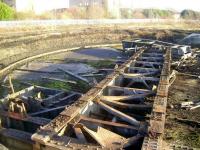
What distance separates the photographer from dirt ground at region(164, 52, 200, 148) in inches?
279

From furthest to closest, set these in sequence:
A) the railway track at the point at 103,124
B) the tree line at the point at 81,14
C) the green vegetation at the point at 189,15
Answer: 1. the green vegetation at the point at 189,15
2. the tree line at the point at 81,14
3. the railway track at the point at 103,124

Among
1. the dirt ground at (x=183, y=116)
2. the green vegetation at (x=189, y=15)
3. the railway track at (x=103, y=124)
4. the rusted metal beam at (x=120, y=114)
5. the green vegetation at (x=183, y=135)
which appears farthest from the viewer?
the green vegetation at (x=189, y=15)

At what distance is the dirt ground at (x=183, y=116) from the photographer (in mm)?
7078

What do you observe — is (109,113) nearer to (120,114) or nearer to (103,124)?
(120,114)

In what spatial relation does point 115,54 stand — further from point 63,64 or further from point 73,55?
point 63,64

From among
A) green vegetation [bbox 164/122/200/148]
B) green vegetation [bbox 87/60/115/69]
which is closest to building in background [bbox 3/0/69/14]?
green vegetation [bbox 87/60/115/69]

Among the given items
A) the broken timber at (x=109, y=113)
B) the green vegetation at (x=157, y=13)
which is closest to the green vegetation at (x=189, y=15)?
the green vegetation at (x=157, y=13)

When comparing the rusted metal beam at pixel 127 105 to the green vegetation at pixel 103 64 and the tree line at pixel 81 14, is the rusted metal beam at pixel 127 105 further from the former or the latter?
the tree line at pixel 81 14

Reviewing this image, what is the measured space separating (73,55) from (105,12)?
57189 mm

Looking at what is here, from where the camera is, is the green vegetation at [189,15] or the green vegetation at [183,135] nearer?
the green vegetation at [183,135]

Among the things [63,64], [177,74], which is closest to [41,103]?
[177,74]

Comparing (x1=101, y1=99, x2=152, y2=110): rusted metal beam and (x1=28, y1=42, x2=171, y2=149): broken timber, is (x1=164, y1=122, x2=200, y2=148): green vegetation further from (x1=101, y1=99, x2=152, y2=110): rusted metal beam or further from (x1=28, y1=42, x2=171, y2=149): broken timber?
(x1=101, y1=99, x2=152, y2=110): rusted metal beam

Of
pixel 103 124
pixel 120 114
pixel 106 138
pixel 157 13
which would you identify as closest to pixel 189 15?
pixel 157 13

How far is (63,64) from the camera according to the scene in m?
17.5
